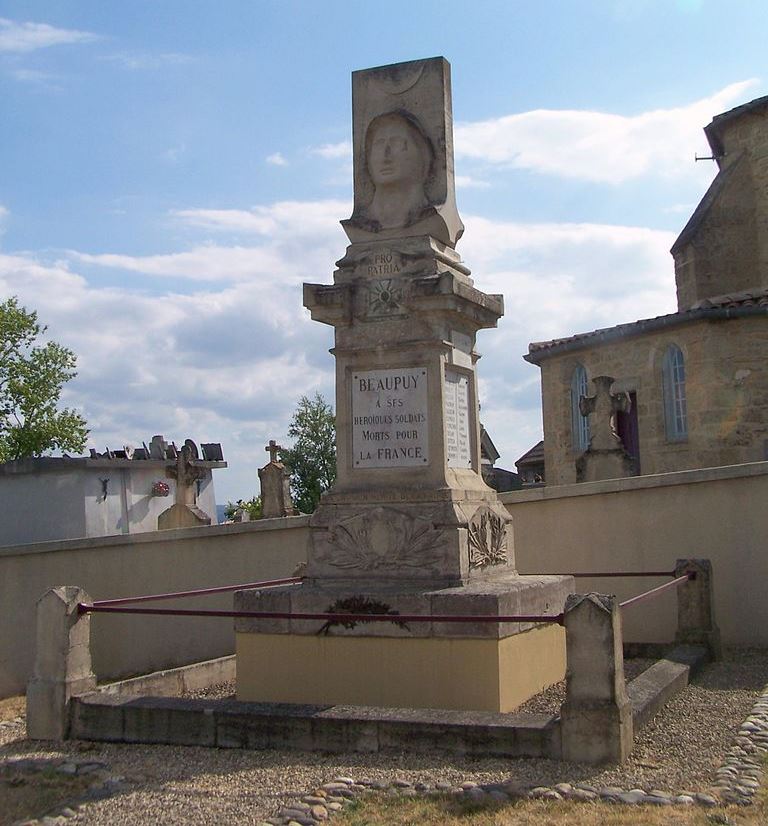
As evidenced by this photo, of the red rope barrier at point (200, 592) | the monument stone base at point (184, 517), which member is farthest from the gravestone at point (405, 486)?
the monument stone base at point (184, 517)

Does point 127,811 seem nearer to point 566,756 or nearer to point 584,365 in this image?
point 566,756

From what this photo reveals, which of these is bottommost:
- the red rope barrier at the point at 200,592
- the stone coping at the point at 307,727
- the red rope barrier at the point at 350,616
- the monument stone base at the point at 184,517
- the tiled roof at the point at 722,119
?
the stone coping at the point at 307,727

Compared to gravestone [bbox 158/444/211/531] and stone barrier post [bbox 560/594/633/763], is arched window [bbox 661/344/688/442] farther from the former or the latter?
stone barrier post [bbox 560/594/633/763]

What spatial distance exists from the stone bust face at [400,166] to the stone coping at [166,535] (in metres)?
5.15

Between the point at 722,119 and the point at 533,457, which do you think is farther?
the point at 533,457

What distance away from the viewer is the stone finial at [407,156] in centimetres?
794

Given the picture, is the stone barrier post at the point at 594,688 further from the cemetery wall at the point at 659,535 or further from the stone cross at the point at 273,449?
the stone cross at the point at 273,449

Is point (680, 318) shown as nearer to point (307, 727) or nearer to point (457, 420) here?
point (457, 420)

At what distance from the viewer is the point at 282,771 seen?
18.0 ft

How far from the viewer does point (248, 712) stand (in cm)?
609

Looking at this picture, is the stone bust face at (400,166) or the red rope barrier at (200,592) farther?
the stone bust face at (400,166)

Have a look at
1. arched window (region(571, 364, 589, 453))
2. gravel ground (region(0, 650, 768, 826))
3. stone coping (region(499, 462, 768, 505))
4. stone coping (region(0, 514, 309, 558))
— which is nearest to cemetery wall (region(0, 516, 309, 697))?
stone coping (region(0, 514, 309, 558))

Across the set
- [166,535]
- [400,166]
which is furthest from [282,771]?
[166,535]

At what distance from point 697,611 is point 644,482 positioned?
6.53 feet
